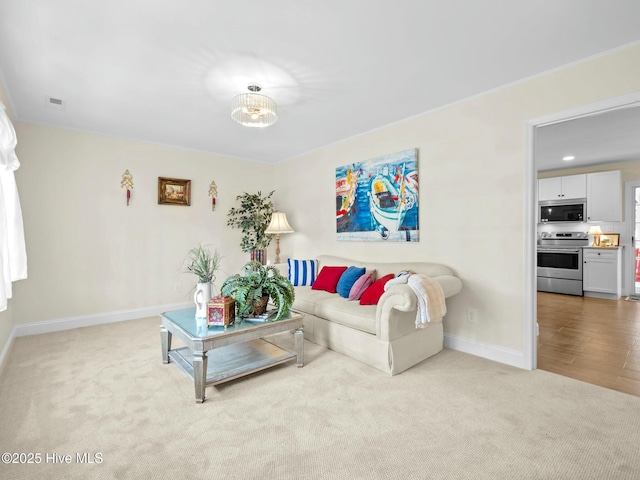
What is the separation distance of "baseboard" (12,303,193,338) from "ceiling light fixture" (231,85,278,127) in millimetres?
3170

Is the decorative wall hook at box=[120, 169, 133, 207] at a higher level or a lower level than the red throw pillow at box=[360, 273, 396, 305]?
higher

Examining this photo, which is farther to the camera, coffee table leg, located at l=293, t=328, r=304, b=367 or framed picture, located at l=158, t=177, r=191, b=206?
framed picture, located at l=158, t=177, r=191, b=206

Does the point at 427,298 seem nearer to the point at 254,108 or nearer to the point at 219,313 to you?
the point at 219,313

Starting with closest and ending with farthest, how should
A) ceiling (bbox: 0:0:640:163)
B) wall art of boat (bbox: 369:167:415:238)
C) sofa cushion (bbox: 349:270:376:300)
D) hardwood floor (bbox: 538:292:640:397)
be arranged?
ceiling (bbox: 0:0:640:163), hardwood floor (bbox: 538:292:640:397), sofa cushion (bbox: 349:270:376:300), wall art of boat (bbox: 369:167:415:238)

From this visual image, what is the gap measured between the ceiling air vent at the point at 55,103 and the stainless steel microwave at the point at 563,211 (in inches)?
314

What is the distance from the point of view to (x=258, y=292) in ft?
8.88

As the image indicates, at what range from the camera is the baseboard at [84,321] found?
3.69 m

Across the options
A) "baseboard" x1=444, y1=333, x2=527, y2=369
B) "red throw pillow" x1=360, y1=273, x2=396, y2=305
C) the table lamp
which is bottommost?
"baseboard" x1=444, y1=333, x2=527, y2=369

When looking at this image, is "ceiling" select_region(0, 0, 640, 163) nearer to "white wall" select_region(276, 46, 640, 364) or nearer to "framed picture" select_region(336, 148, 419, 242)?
"white wall" select_region(276, 46, 640, 364)

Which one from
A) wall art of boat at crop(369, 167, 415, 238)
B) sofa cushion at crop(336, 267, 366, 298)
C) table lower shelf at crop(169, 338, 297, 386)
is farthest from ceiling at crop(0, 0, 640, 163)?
table lower shelf at crop(169, 338, 297, 386)

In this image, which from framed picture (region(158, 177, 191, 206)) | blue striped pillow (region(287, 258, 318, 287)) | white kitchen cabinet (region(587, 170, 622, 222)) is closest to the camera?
blue striped pillow (region(287, 258, 318, 287))

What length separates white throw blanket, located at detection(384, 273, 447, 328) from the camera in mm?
2529

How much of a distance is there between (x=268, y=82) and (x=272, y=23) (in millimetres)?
772

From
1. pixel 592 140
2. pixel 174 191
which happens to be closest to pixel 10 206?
pixel 174 191
